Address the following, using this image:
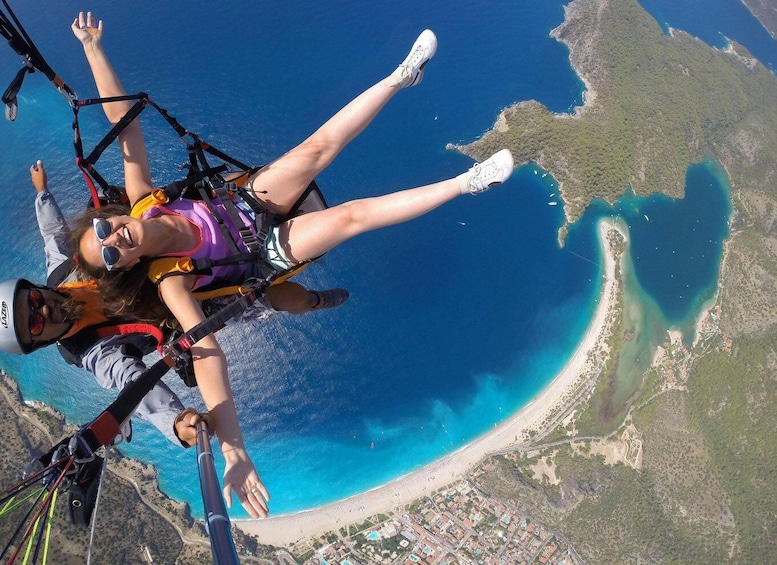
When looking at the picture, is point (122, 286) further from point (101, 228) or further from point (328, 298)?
point (328, 298)

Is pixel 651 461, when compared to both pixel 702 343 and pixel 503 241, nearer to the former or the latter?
pixel 702 343

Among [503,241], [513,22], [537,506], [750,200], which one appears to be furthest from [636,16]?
[537,506]

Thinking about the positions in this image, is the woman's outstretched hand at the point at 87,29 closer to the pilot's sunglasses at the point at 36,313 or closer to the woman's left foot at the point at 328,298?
the pilot's sunglasses at the point at 36,313

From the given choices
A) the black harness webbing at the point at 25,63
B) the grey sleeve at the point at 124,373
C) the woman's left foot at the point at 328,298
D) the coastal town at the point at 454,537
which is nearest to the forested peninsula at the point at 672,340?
the coastal town at the point at 454,537

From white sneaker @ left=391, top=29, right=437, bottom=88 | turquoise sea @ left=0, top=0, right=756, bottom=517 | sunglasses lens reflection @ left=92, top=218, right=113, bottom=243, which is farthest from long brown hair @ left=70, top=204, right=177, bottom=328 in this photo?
turquoise sea @ left=0, top=0, right=756, bottom=517

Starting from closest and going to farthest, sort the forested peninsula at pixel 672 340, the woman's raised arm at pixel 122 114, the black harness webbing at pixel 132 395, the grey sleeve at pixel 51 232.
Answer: the black harness webbing at pixel 132 395 → the grey sleeve at pixel 51 232 → the woman's raised arm at pixel 122 114 → the forested peninsula at pixel 672 340

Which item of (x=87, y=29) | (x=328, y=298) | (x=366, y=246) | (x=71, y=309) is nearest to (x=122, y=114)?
(x=87, y=29)
